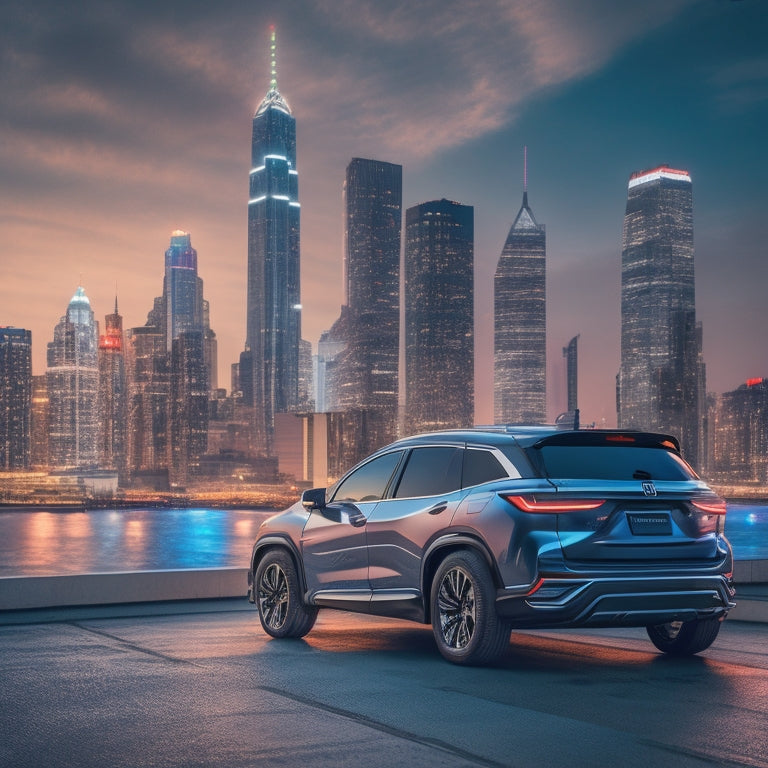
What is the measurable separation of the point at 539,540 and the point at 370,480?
220cm

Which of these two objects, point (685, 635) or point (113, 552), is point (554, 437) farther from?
point (113, 552)

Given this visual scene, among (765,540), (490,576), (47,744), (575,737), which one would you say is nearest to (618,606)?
(490,576)

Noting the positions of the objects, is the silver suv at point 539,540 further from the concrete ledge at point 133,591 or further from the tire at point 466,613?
the concrete ledge at point 133,591

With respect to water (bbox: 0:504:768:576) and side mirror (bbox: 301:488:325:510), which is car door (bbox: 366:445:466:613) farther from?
water (bbox: 0:504:768:576)

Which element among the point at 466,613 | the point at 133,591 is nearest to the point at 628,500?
the point at 466,613

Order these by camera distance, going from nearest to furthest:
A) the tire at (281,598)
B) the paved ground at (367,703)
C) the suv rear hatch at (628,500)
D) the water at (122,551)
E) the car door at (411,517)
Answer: the paved ground at (367,703), the suv rear hatch at (628,500), the car door at (411,517), the tire at (281,598), the water at (122,551)

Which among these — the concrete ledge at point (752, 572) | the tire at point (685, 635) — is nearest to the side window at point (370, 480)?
the tire at point (685, 635)

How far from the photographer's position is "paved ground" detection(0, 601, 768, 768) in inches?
210

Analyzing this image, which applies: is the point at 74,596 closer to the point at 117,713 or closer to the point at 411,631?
the point at 411,631

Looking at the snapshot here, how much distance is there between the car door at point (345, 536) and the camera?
9.05 meters

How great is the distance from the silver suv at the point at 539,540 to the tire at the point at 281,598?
2.56ft

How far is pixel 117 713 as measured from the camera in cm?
627

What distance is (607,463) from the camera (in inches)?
308

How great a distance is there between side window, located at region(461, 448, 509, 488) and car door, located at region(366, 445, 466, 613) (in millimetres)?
80
